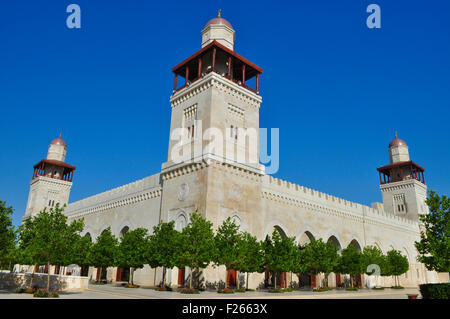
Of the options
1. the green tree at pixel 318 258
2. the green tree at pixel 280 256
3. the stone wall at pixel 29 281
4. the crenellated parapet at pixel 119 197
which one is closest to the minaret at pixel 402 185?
the green tree at pixel 318 258

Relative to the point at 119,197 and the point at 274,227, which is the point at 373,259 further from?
the point at 119,197

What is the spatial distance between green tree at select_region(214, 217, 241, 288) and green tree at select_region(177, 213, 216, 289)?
527 millimetres

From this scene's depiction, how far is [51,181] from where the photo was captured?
1981 inches

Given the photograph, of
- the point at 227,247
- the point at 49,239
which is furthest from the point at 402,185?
the point at 49,239

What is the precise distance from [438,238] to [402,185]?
1269 inches

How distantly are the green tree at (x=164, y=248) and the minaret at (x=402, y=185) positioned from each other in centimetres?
4206

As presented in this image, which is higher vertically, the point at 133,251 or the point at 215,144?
the point at 215,144

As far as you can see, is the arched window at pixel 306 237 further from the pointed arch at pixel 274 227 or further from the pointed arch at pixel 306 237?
the pointed arch at pixel 274 227

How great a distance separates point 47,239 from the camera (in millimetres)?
18656

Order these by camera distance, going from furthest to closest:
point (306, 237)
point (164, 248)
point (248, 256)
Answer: point (306, 237), point (164, 248), point (248, 256)

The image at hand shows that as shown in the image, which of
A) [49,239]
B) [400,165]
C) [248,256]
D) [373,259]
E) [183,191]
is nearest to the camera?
[49,239]

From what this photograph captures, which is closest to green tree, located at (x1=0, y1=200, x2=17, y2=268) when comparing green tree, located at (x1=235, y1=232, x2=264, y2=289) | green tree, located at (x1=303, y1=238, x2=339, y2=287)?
green tree, located at (x1=235, y1=232, x2=264, y2=289)

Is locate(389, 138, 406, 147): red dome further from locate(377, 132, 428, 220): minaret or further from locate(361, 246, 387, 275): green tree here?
locate(361, 246, 387, 275): green tree

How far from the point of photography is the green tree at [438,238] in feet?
73.3
